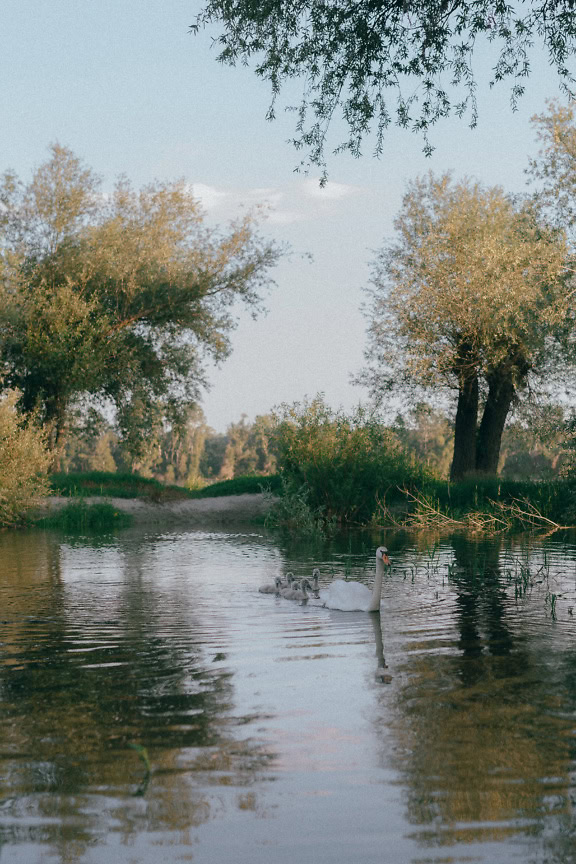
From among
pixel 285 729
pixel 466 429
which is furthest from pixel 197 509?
pixel 285 729

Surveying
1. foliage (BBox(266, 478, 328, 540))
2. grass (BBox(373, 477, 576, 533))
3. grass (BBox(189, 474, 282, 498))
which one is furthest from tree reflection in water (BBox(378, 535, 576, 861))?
grass (BBox(189, 474, 282, 498))

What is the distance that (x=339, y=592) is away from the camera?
11633mm

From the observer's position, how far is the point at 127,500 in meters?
33.6

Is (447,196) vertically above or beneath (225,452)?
above

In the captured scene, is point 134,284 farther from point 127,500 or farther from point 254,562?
point 254,562

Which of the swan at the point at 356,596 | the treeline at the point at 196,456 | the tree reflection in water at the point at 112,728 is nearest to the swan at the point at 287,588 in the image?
the swan at the point at 356,596

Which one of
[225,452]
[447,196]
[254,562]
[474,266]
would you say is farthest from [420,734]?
[225,452]

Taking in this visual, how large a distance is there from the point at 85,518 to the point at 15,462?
3.76m

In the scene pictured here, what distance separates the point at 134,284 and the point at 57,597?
82.2ft

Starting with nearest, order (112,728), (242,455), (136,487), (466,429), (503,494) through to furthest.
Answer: (112,728), (503,494), (466,429), (136,487), (242,455)

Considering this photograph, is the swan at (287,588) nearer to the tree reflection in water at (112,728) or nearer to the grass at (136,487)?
the tree reflection in water at (112,728)

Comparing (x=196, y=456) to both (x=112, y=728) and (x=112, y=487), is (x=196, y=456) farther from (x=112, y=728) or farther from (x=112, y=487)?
(x=112, y=728)

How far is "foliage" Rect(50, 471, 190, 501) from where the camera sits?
3372 cm

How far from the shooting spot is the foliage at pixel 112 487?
1328 inches
